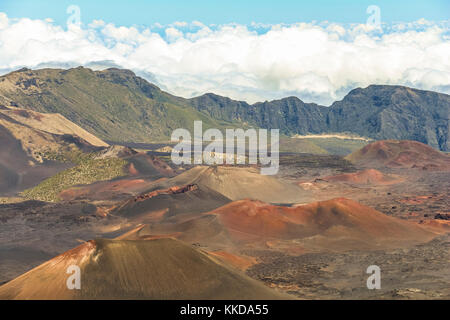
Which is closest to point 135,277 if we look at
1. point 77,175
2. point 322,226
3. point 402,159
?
point 322,226

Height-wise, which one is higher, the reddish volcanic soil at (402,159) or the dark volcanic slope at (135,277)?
the reddish volcanic soil at (402,159)

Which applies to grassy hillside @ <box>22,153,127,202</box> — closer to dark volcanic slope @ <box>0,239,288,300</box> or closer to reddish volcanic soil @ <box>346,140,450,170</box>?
dark volcanic slope @ <box>0,239,288,300</box>

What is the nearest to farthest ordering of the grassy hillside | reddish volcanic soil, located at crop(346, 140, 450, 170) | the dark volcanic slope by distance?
the dark volcanic slope < the grassy hillside < reddish volcanic soil, located at crop(346, 140, 450, 170)

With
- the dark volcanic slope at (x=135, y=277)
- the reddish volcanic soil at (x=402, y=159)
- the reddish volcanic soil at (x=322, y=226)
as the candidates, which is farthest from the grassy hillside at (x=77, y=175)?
the reddish volcanic soil at (x=402, y=159)

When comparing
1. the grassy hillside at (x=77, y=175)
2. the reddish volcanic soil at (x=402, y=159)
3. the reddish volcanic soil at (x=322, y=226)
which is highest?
the reddish volcanic soil at (x=402, y=159)

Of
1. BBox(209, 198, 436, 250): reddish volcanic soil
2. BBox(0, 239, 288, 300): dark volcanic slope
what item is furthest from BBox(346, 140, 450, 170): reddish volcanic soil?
BBox(0, 239, 288, 300): dark volcanic slope

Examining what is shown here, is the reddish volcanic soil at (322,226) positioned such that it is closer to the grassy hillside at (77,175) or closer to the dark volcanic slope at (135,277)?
the dark volcanic slope at (135,277)

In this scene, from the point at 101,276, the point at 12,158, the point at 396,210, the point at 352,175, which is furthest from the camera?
the point at 352,175
